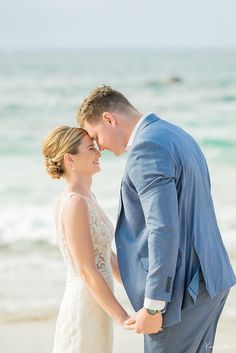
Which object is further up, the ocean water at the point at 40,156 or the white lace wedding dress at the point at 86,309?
the white lace wedding dress at the point at 86,309

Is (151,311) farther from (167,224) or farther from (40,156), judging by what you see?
(40,156)

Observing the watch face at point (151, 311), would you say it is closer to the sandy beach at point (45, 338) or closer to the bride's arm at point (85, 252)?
the bride's arm at point (85, 252)

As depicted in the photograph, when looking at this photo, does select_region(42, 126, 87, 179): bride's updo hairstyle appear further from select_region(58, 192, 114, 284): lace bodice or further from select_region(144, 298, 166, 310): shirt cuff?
select_region(144, 298, 166, 310): shirt cuff

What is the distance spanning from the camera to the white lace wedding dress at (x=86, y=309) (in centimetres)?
357

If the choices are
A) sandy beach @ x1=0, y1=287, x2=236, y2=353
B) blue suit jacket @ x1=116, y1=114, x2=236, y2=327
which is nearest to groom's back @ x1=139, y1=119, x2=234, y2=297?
blue suit jacket @ x1=116, y1=114, x2=236, y2=327

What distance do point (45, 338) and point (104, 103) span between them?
266 centimetres

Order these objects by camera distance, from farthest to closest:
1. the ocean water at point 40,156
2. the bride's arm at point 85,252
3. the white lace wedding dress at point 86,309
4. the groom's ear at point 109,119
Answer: the ocean water at point 40,156 → the white lace wedding dress at point 86,309 → the bride's arm at point 85,252 → the groom's ear at point 109,119

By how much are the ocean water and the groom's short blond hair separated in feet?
9.98

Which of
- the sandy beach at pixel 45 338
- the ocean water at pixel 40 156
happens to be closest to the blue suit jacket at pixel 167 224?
the sandy beach at pixel 45 338

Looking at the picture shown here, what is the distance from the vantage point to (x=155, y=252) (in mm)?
2992

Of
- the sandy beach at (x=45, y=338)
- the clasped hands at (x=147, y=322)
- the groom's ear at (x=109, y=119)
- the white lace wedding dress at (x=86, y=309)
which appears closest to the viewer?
the clasped hands at (x=147, y=322)

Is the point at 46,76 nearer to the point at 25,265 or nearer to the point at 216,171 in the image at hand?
the point at 216,171

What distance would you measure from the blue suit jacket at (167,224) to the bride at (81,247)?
28 cm

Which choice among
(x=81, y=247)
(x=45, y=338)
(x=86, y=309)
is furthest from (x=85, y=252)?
(x=45, y=338)
